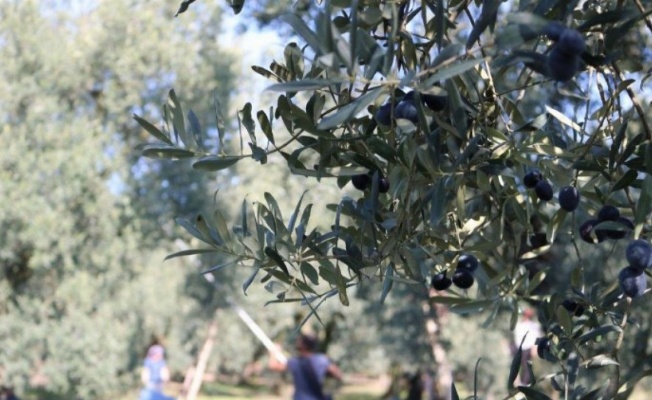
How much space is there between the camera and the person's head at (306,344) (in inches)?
250

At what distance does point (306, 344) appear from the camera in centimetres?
636

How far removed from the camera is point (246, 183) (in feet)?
65.3

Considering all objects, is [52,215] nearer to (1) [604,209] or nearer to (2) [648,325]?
(2) [648,325]

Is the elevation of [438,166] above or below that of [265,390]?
above

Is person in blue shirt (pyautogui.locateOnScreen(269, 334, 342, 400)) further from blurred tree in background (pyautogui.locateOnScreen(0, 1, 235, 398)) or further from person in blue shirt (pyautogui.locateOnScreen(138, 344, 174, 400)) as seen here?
blurred tree in background (pyautogui.locateOnScreen(0, 1, 235, 398))

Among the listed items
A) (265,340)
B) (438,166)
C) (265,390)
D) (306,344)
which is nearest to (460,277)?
(438,166)

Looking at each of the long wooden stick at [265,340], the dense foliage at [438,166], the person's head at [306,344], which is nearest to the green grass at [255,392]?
the long wooden stick at [265,340]

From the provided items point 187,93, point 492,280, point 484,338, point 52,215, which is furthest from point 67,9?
point 492,280

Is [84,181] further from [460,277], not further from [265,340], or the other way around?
[460,277]

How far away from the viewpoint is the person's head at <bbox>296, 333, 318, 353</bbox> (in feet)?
20.9

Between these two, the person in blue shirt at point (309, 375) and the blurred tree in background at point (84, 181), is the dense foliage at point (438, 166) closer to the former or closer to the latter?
the person in blue shirt at point (309, 375)

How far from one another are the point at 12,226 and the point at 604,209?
13.8 m

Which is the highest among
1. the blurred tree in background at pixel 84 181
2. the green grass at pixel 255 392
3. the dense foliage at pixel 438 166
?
the blurred tree in background at pixel 84 181

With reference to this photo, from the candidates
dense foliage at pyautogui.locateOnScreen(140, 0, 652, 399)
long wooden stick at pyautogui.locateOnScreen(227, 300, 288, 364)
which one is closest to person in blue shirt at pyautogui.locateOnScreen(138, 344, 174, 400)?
long wooden stick at pyautogui.locateOnScreen(227, 300, 288, 364)
